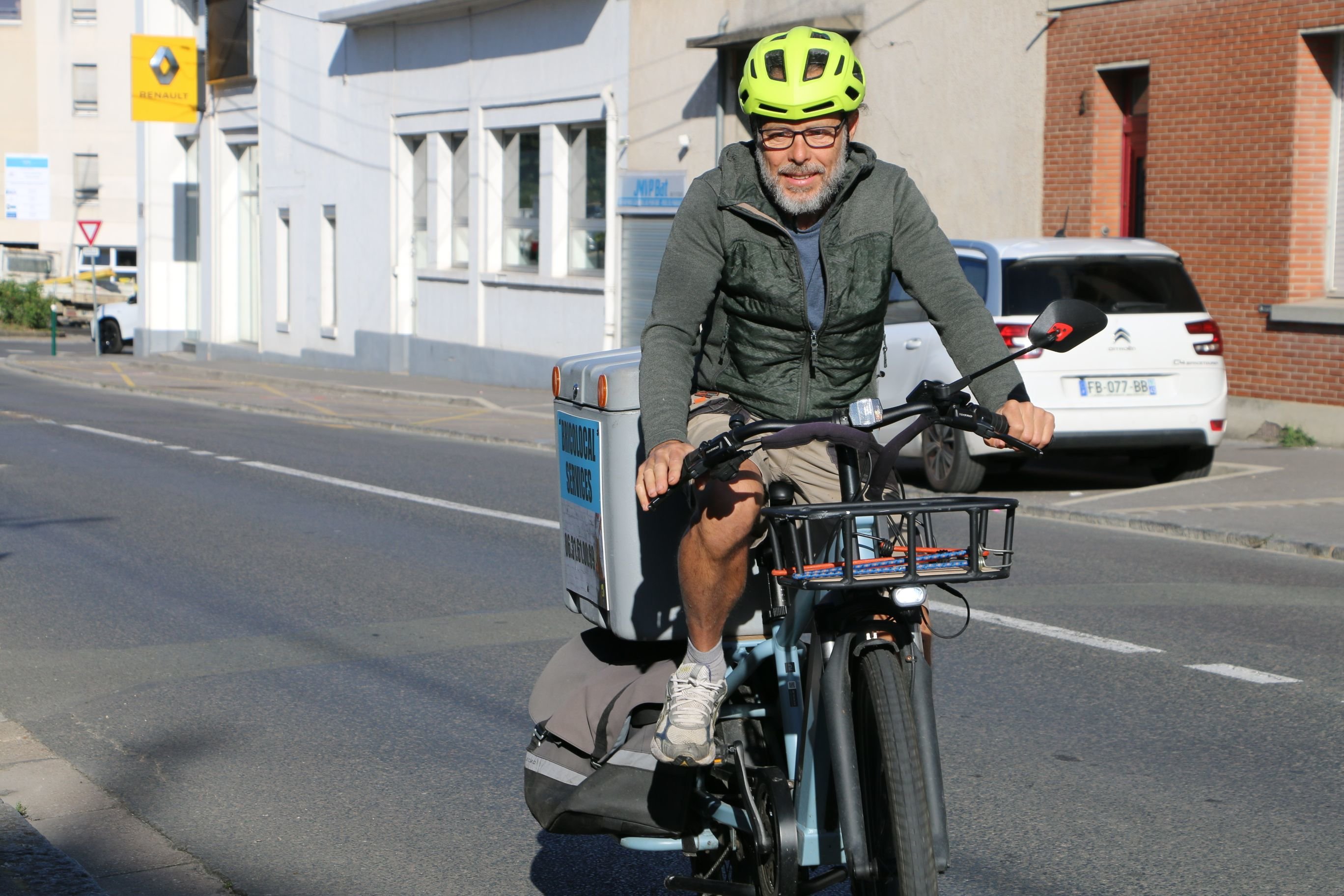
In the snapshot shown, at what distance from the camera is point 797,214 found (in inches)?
144

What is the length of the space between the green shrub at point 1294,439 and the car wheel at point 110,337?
32908 millimetres

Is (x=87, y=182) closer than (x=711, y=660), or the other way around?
(x=711, y=660)

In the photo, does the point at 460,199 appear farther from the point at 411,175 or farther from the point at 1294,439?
the point at 1294,439

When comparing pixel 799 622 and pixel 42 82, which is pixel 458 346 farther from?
pixel 42 82

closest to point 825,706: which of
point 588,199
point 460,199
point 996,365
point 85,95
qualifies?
point 996,365

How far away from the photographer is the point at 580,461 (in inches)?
161

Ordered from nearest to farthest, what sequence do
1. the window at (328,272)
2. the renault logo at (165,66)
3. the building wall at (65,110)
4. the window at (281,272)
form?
the window at (328,272)
the window at (281,272)
the renault logo at (165,66)
the building wall at (65,110)

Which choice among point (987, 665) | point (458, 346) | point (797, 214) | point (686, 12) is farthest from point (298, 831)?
point (458, 346)

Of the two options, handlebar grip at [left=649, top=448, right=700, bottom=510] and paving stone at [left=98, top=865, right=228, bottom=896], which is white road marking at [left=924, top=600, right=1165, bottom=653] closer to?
paving stone at [left=98, top=865, right=228, bottom=896]

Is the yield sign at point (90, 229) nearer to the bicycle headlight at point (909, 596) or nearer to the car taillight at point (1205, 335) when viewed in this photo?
the car taillight at point (1205, 335)

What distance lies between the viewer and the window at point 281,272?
34.4m

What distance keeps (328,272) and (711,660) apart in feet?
98.1

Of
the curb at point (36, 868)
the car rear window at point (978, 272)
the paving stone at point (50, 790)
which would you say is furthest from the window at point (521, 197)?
the curb at point (36, 868)

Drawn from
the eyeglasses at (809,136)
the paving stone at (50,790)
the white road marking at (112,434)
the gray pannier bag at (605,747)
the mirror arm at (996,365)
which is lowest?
the paving stone at (50,790)
